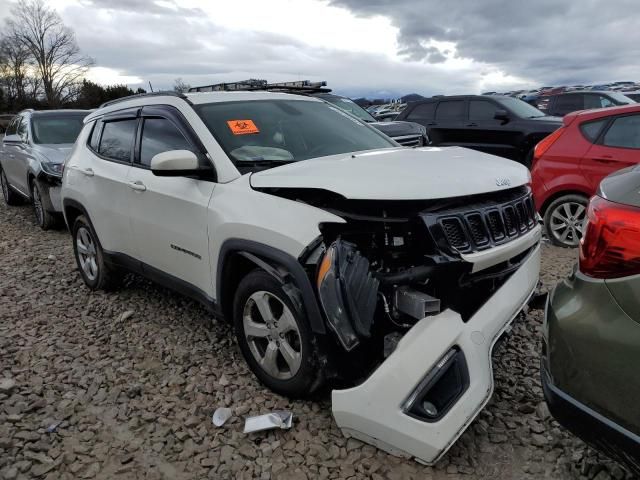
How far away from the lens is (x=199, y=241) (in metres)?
3.20

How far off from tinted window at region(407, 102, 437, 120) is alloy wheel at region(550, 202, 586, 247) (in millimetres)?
5525

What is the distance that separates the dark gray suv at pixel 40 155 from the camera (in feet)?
23.9

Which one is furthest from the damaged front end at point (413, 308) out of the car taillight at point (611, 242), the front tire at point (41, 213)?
the front tire at point (41, 213)

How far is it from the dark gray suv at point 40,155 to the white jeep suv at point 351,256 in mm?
4437

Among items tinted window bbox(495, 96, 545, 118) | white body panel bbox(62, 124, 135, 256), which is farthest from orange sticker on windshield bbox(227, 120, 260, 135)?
tinted window bbox(495, 96, 545, 118)

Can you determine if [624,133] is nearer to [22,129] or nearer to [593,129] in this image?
[593,129]

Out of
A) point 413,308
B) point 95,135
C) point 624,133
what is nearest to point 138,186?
point 95,135

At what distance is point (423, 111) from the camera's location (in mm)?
11062

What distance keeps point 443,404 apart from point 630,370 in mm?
814

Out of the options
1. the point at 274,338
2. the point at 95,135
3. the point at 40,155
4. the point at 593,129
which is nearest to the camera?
the point at 274,338

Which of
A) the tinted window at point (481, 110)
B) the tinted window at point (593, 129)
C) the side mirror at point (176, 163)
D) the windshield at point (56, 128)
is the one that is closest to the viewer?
the side mirror at point (176, 163)

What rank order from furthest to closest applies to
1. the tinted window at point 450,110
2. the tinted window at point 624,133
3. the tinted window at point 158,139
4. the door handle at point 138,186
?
the tinted window at point 450,110, the tinted window at point 624,133, the door handle at point 138,186, the tinted window at point 158,139

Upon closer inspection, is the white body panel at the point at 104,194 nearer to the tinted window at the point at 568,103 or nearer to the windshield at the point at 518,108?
the windshield at the point at 518,108

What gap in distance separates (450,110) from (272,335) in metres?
8.88
